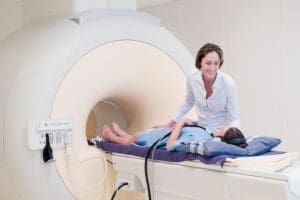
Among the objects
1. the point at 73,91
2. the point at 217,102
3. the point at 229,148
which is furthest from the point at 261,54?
the point at 229,148

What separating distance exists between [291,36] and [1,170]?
6.11ft

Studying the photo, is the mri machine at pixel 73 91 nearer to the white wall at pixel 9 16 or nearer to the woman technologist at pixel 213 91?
the woman technologist at pixel 213 91

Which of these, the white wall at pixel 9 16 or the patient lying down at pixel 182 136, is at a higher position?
the white wall at pixel 9 16

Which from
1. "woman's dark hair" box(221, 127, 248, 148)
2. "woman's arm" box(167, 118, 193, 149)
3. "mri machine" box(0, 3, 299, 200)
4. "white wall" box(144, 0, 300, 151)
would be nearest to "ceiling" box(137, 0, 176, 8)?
"white wall" box(144, 0, 300, 151)

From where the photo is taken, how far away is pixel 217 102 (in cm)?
186

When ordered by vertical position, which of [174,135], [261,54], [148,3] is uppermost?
[148,3]

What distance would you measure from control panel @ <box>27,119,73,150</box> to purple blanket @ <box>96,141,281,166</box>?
184 mm

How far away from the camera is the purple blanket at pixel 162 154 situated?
4.50 feet

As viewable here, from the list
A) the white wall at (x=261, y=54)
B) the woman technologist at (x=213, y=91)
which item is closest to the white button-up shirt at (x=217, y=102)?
the woman technologist at (x=213, y=91)

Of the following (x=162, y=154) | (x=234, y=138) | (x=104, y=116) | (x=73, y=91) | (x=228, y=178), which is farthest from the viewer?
(x=104, y=116)

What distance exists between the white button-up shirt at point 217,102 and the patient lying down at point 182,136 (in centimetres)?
15

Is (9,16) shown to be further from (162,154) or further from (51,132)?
(162,154)

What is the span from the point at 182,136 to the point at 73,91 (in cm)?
62

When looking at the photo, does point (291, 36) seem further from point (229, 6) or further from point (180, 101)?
point (180, 101)
